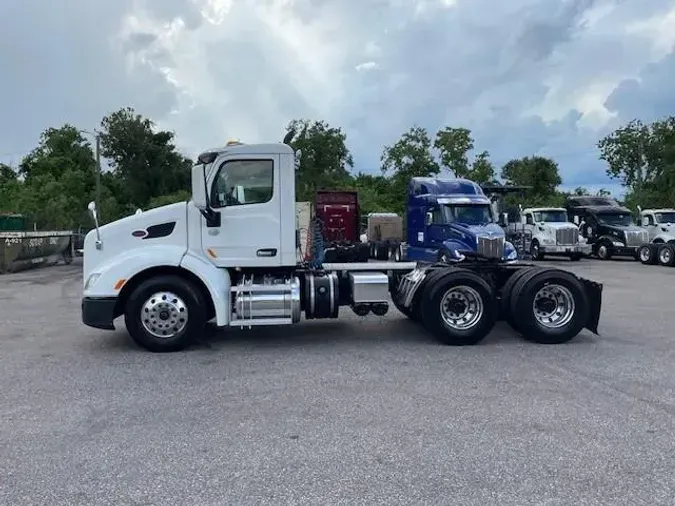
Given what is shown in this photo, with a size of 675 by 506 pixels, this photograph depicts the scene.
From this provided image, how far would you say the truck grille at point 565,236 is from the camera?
30.4 meters

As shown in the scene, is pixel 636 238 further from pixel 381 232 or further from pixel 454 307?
pixel 454 307

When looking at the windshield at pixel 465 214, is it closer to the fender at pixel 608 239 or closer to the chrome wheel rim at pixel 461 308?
the chrome wheel rim at pixel 461 308

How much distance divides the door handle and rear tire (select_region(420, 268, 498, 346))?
217cm

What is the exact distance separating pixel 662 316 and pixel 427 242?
9833mm

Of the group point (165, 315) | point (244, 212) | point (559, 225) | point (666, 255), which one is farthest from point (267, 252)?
point (559, 225)

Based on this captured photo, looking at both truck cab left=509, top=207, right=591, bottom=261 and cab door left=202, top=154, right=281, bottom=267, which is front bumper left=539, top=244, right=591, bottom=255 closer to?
truck cab left=509, top=207, right=591, bottom=261

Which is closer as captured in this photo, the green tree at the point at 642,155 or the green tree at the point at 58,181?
the green tree at the point at 58,181

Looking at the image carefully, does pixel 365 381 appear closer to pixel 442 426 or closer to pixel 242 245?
pixel 442 426

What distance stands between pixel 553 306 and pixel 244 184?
474 centimetres

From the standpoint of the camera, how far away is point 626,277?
2148 centimetres

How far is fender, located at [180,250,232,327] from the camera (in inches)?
344

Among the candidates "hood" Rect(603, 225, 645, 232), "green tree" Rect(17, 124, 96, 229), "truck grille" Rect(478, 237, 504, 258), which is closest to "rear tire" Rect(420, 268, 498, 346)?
"truck grille" Rect(478, 237, 504, 258)

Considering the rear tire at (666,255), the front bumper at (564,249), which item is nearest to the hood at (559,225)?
the front bumper at (564,249)

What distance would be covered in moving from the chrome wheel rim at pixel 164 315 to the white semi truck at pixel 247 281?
0.04 feet
